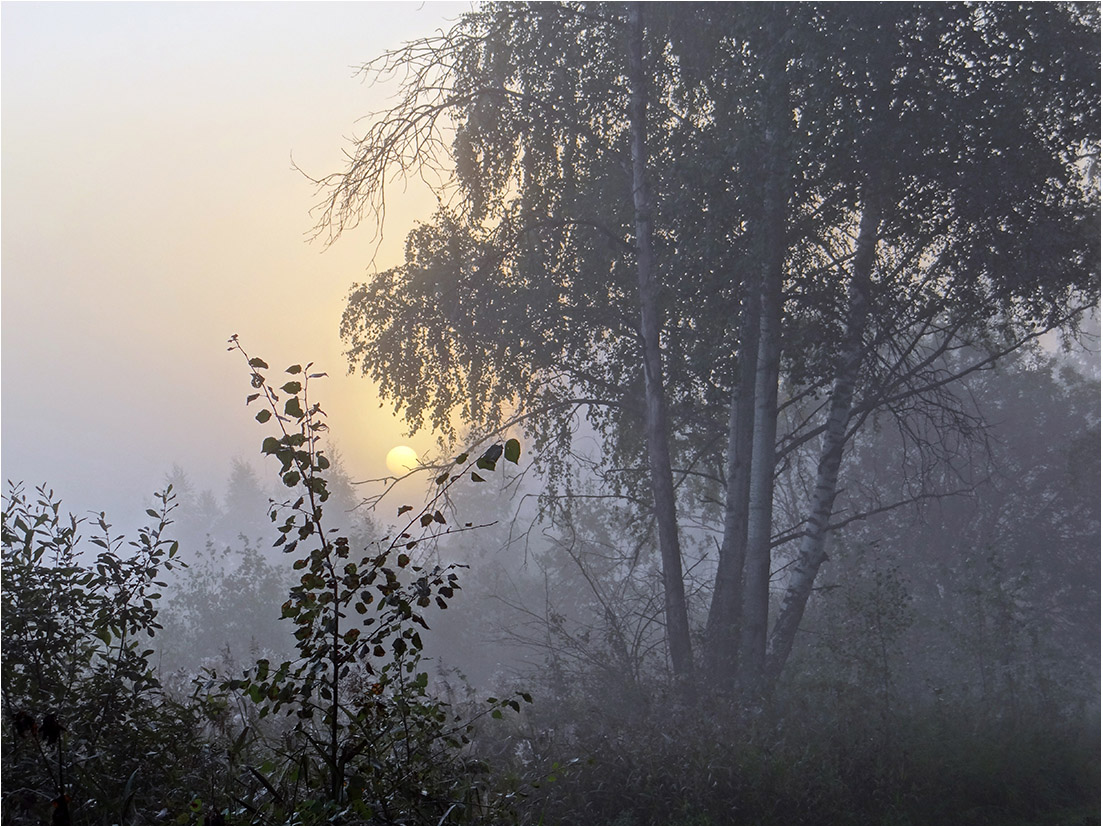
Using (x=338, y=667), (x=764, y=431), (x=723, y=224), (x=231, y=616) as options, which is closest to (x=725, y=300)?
(x=723, y=224)

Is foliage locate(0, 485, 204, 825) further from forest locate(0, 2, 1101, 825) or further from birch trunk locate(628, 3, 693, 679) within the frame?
birch trunk locate(628, 3, 693, 679)

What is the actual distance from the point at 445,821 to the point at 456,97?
8093 mm

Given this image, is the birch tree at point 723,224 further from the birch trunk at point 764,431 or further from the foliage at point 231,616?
the foliage at point 231,616

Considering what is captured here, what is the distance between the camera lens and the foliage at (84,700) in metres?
2.85

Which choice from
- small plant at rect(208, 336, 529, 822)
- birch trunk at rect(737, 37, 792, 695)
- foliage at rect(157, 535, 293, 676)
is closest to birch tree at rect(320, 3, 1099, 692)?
birch trunk at rect(737, 37, 792, 695)

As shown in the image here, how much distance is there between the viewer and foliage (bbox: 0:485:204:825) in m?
2.85

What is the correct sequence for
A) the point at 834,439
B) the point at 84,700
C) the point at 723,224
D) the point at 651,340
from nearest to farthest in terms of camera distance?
the point at 84,700, the point at 723,224, the point at 651,340, the point at 834,439

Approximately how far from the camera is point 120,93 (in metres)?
7.16

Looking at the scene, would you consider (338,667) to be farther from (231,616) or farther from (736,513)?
(231,616)

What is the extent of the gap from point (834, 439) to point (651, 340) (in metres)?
2.23

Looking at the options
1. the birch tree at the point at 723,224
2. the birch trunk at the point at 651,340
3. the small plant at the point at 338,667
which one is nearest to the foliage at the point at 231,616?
the birch tree at the point at 723,224

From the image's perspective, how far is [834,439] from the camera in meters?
9.29

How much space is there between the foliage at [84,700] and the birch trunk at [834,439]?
6712 mm

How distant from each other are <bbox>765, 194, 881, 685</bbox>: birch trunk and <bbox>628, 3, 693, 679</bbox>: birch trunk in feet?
3.37
